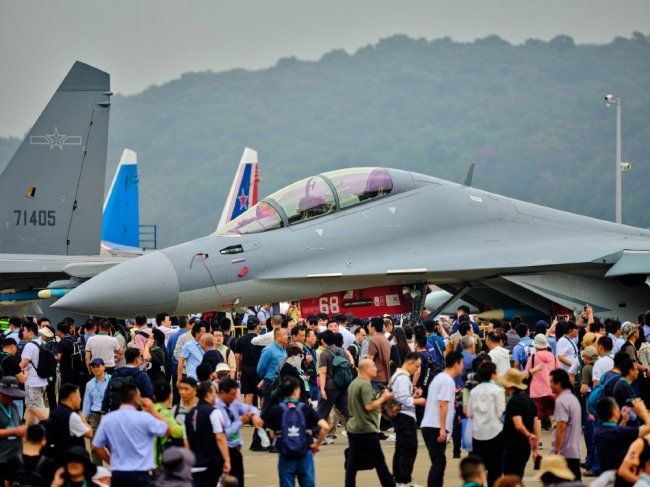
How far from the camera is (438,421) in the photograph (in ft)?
32.8

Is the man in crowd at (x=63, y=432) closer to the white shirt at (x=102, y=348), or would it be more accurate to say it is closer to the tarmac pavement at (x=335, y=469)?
the tarmac pavement at (x=335, y=469)

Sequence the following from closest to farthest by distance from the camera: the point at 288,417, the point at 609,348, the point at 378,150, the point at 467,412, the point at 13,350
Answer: the point at 288,417 → the point at 467,412 → the point at 609,348 → the point at 13,350 → the point at 378,150

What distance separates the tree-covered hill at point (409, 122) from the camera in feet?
327

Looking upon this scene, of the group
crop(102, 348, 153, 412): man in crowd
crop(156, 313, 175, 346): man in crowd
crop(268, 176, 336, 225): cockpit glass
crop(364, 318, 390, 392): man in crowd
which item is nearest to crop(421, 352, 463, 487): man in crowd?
crop(102, 348, 153, 412): man in crowd

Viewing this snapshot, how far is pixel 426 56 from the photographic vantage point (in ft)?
606

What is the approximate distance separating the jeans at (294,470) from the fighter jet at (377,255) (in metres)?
7.09

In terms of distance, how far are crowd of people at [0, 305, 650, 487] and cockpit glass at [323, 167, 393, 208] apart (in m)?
3.10

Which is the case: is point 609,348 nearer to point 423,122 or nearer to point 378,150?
point 378,150

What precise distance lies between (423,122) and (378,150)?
72.0 ft

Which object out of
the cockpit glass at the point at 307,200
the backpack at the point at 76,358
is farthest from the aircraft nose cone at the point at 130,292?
the cockpit glass at the point at 307,200

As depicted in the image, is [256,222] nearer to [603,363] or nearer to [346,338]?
[346,338]

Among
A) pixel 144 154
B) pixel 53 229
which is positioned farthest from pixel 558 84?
pixel 53 229

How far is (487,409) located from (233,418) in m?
2.17

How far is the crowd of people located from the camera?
26.8ft
